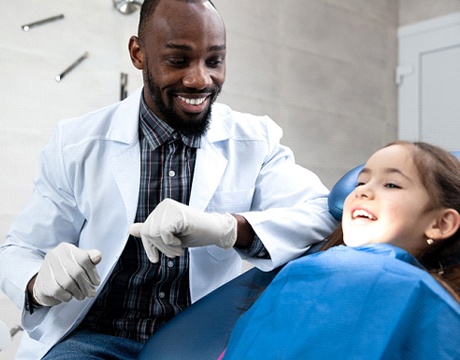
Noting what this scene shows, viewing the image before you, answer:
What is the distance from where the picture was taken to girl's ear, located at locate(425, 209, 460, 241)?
1362 millimetres

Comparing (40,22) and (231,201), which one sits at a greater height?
(40,22)

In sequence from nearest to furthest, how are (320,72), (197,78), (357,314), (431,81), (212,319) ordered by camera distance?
(357,314)
(212,319)
(197,78)
(320,72)
(431,81)

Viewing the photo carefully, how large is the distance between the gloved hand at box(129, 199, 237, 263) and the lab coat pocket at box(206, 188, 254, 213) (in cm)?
24

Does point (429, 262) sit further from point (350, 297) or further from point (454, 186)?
point (350, 297)

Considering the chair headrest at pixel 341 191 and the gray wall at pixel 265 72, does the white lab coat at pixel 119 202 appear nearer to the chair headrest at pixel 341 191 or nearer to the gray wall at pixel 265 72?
the chair headrest at pixel 341 191

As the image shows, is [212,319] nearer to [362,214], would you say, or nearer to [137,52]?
[362,214]

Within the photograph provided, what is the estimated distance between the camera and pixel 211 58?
1735mm

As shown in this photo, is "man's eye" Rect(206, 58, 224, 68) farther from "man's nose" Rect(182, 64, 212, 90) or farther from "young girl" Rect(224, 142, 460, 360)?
"young girl" Rect(224, 142, 460, 360)

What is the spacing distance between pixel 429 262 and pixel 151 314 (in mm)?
708

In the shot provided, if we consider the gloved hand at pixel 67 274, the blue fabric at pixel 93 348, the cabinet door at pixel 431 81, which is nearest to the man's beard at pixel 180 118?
the gloved hand at pixel 67 274

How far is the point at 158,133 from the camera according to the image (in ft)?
5.86

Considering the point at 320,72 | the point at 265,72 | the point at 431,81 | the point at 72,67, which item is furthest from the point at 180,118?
the point at 431,81

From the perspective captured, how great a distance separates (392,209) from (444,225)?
13 centimetres

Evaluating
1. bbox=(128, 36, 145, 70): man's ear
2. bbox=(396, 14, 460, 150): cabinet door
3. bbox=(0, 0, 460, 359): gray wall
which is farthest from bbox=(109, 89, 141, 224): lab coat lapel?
bbox=(396, 14, 460, 150): cabinet door
